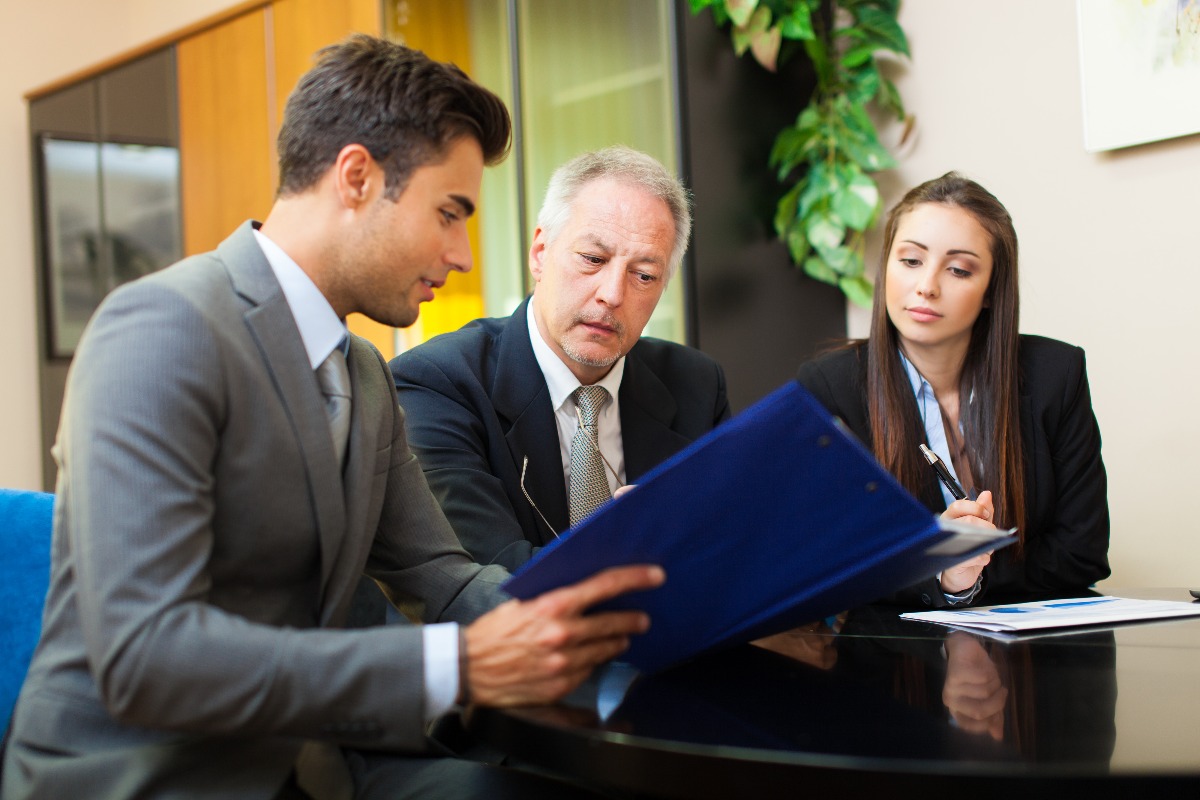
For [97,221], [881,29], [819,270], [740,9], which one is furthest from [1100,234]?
[97,221]

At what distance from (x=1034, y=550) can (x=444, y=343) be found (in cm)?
116

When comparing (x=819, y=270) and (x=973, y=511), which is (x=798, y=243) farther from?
(x=973, y=511)

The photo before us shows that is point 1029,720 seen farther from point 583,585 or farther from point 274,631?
point 274,631

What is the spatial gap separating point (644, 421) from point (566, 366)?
→ 18 cm

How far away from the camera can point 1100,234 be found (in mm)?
2902

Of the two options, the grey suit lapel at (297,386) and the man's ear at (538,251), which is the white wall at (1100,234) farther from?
the grey suit lapel at (297,386)

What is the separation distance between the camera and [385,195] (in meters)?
1.21

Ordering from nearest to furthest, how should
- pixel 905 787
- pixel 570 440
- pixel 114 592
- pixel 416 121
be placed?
pixel 905 787 < pixel 114 592 < pixel 416 121 < pixel 570 440

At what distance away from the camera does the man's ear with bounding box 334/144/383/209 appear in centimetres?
119

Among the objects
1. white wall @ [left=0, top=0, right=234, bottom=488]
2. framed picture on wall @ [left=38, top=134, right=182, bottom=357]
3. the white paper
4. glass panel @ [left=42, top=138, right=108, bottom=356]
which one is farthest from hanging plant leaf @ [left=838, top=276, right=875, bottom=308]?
white wall @ [left=0, top=0, right=234, bottom=488]

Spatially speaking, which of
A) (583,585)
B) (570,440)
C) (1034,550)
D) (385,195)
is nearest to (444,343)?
(570,440)

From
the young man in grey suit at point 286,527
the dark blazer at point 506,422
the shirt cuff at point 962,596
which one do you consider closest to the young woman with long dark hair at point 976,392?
the shirt cuff at point 962,596

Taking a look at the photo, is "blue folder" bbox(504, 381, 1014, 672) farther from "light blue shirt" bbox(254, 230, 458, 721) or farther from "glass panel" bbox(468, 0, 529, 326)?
"glass panel" bbox(468, 0, 529, 326)

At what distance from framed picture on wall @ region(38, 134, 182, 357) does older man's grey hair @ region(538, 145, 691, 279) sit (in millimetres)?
3103
